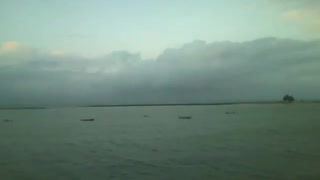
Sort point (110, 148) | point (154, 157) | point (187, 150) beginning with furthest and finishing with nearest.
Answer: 1. point (110, 148)
2. point (187, 150)
3. point (154, 157)

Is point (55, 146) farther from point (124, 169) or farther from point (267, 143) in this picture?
point (267, 143)

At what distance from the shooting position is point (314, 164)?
28234 mm

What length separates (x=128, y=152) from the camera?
39.2 metres

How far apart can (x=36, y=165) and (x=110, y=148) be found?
41.4ft

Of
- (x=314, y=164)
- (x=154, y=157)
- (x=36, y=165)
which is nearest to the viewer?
(x=314, y=164)

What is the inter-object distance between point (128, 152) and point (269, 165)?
16.7 m

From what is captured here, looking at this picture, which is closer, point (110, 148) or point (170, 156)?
point (170, 156)

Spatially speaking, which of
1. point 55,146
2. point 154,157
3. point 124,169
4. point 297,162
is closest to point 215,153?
point 154,157

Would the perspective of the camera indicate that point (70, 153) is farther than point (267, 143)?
No

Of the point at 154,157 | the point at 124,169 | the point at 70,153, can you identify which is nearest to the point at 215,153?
the point at 154,157

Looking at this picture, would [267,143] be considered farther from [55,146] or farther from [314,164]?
[55,146]

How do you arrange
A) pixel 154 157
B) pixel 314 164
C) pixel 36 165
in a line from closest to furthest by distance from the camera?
pixel 314 164 < pixel 36 165 < pixel 154 157

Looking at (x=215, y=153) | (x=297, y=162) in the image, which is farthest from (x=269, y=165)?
(x=215, y=153)

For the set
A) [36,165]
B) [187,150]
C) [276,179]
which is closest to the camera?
[276,179]
